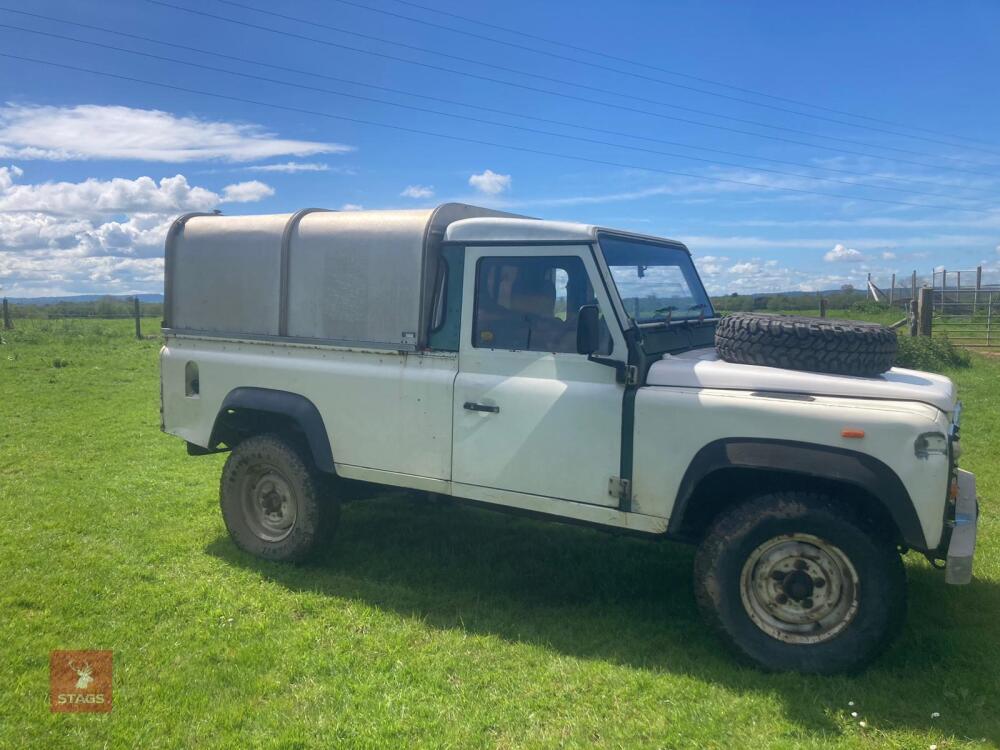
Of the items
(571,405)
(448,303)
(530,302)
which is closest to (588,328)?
(571,405)

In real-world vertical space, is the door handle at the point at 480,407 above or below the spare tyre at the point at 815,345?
below

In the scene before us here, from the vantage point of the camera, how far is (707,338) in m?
5.44

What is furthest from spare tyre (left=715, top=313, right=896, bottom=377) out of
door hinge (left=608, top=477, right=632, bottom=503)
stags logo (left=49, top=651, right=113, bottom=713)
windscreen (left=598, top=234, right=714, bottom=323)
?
stags logo (left=49, top=651, right=113, bottom=713)

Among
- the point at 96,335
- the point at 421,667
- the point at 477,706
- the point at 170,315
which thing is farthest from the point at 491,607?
the point at 96,335

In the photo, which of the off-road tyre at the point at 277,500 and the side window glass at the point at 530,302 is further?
the off-road tyre at the point at 277,500

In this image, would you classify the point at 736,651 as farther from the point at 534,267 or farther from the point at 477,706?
the point at 534,267

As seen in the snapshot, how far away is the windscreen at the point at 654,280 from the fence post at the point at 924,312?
14.1 m

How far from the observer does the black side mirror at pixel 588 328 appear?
430cm

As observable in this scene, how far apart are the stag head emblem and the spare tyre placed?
12.5 feet

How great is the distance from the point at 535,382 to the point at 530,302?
0.51 m

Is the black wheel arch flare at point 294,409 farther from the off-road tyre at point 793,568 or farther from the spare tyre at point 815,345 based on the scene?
the spare tyre at point 815,345

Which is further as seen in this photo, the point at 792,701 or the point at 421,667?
the point at 421,667

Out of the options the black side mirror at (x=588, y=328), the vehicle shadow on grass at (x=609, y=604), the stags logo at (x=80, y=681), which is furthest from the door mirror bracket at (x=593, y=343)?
the stags logo at (x=80, y=681)

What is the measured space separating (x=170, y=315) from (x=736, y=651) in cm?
481
